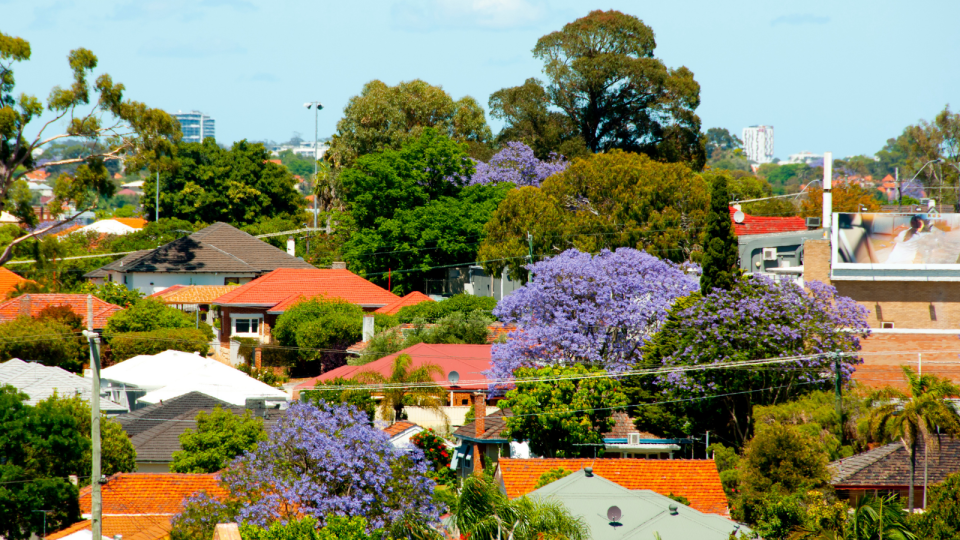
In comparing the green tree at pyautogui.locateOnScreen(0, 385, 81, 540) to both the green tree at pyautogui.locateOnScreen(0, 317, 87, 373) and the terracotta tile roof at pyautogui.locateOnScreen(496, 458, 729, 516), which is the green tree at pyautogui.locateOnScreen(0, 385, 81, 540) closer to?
the terracotta tile roof at pyautogui.locateOnScreen(496, 458, 729, 516)

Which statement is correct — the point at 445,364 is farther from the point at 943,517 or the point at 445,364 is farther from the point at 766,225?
the point at 766,225

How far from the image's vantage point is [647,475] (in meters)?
26.1

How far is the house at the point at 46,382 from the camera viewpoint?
33906 millimetres

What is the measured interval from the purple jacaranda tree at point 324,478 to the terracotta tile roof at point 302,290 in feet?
95.0

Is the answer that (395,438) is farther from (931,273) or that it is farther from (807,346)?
(931,273)

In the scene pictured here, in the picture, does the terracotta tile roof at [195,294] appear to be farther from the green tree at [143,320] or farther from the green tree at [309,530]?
the green tree at [309,530]

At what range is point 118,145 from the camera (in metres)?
51.9

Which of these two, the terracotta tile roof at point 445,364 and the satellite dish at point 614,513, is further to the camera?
the terracotta tile roof at point 445,364

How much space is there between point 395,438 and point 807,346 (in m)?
13.2

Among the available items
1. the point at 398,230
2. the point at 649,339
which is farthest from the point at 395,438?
the point at 398,230

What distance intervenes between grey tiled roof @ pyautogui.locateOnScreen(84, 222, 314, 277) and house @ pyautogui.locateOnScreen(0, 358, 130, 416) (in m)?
23.6

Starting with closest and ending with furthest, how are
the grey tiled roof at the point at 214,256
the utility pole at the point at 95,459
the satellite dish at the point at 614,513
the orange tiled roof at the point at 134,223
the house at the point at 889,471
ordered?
the satellite dish at the point at 614,513 < the utility pole at the point at 95,459 < the house at the point at 889,471 < the grey tiled roof at the point at 214,256 < the orange tiled roof at the point at 134,223

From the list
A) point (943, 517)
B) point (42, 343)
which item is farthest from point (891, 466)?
point (42, 343)

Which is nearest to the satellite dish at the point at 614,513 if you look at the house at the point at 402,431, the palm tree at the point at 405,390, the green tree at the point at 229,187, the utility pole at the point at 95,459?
the utility pole at the point at 95,459
